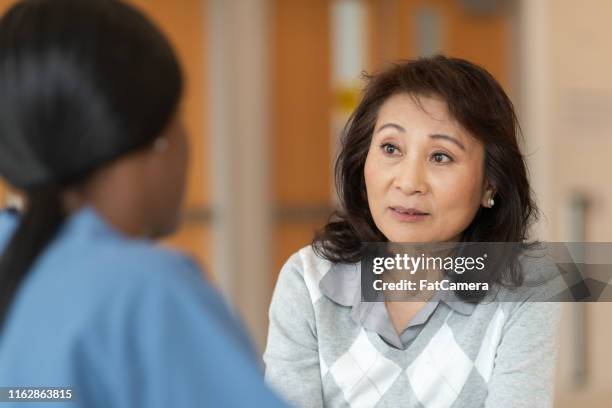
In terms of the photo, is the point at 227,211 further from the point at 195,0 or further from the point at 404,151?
the point at 404,151

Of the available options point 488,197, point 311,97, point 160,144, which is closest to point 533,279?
point 488,197

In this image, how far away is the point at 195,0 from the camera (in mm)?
3166

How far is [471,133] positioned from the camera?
34.9 inches

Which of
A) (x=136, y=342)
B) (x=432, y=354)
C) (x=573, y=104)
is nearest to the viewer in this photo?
(x=136, y=342)

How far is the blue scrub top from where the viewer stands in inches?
24.3

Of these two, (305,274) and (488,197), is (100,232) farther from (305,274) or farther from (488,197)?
(488,197)

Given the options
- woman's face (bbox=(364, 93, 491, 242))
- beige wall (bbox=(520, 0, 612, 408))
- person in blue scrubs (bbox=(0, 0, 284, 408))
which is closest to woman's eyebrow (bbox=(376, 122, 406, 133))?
woman's face (bbox=(364, 93, 491, 242))

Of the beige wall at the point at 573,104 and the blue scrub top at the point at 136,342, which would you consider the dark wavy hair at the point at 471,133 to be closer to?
the blue scrub top at the point at 136,342

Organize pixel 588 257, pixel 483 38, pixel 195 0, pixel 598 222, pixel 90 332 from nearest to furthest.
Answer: pixel 90 332
pixel 588 257
pixel 598 222
pixel 195 0
pixel 483 38

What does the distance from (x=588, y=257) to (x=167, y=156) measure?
1.40 feet

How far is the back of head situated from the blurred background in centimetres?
216

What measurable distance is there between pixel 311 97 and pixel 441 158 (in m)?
2.56

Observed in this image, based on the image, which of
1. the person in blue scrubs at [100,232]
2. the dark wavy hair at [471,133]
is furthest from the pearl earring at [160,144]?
the dark wavy hair at [471,133]

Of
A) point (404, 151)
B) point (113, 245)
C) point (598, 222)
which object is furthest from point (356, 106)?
point (598, 222)
